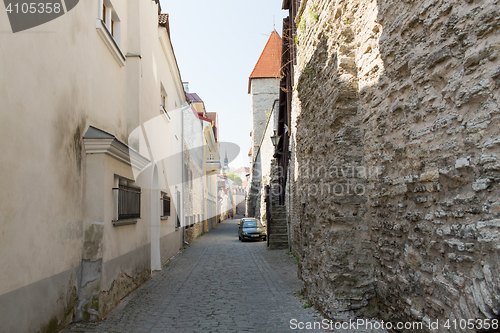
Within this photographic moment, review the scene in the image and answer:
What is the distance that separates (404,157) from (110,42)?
5228 mm

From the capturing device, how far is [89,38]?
18.5 ft

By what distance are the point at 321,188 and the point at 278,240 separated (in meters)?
9.39

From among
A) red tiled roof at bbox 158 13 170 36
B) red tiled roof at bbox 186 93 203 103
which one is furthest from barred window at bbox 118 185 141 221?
red tiled roof at bbox 186 93 203 103

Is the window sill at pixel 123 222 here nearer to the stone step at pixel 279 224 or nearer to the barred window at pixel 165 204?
the barred window at pixel 165 204

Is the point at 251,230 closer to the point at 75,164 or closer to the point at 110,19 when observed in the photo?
the point at 110,19

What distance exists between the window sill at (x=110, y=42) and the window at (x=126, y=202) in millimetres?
2313

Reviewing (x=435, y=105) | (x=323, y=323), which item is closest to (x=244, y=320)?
(x=323, y=323)

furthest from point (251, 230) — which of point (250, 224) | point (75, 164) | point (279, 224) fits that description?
point (75, 164)

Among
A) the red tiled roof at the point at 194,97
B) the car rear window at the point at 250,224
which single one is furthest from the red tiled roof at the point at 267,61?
the car rear window at the point at 250,224

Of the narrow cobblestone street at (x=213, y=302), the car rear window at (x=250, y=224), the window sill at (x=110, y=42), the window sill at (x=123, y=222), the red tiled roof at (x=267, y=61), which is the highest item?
the red tiled roof at (x=267, y=61)

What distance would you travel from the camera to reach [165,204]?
1124 centimetres

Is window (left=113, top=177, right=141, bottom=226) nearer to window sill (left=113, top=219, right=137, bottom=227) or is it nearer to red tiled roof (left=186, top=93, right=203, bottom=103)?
window sill (left=113, top=219, right=137, bottom=227)

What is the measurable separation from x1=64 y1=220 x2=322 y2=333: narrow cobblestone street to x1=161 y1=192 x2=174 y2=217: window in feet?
5.12

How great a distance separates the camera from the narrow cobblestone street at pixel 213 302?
4.94 metres
